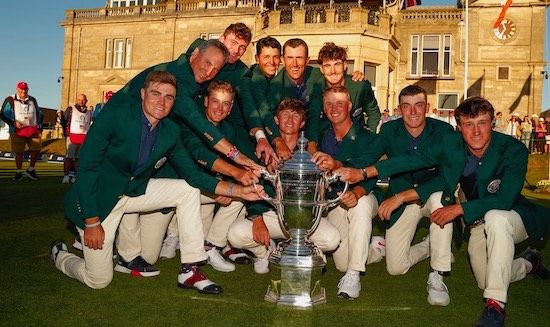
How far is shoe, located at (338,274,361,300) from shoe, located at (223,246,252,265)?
141cm

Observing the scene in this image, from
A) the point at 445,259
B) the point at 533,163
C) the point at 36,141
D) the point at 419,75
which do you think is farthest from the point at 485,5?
the point at 445,259

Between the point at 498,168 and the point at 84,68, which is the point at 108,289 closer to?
the point at 498,168

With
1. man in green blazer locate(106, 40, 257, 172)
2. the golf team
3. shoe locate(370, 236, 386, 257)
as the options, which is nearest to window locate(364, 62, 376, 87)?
the golf team

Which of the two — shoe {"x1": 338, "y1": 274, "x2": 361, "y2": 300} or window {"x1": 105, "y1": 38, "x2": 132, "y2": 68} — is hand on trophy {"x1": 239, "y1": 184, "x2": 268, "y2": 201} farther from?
window {"x1": 105, "y1": 38, "x2": 132, "y2": 68}

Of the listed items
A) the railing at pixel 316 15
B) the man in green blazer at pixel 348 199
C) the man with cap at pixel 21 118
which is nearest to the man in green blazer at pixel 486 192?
the man in green blazer at pixel 348 199

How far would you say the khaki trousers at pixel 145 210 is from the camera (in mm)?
3914

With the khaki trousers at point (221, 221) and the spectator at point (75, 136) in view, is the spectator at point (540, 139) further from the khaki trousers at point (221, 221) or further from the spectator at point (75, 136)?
the khaki trousers at point (221, 221)

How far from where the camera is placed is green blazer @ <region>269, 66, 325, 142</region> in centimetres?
534

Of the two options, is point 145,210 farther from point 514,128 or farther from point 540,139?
point 540,139

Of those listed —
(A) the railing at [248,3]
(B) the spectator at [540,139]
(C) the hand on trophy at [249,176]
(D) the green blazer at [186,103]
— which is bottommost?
(C) the hand on trophy at [249,176]

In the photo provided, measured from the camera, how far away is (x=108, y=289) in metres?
3.96

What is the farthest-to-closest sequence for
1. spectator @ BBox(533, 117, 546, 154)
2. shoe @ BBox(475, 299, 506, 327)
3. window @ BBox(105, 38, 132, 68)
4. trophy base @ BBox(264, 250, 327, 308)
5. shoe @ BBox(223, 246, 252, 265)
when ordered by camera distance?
window @ BBox(105, 38, 132, 68), spectator @ BBox(533, 117, 546, 154), shoe @ BBox(223, 246, 252, 265), trophy base @ BBox(264, 250, 327, 308), shoe @ BBox(475, 299, 506, 327)

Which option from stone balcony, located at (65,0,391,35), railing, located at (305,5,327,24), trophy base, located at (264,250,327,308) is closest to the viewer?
trophy base, located at (264,250,327,308)

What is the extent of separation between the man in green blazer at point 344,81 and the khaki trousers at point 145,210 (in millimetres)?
1936
